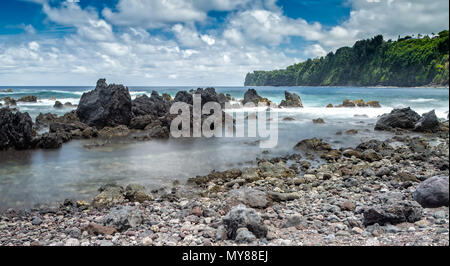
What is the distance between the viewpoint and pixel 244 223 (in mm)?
3834

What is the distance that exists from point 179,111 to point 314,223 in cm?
2019

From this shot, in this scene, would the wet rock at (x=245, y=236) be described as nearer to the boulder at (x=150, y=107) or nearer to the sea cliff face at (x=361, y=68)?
the sea cliff face at (x=361, y=68)

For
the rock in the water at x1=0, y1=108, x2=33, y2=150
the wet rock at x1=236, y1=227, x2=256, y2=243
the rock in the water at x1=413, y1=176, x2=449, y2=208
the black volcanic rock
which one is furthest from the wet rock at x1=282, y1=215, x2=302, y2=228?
the black volcanic rock

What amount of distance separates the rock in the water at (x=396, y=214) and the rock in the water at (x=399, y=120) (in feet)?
54.3

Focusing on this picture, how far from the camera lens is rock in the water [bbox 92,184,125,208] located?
6.80 m

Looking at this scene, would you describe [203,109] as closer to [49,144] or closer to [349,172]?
[49,144]

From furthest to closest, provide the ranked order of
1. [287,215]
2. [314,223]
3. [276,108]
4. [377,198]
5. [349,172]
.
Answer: [276,108], [349,172], [377,198], [287,215], [314,223]

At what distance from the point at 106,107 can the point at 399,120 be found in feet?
63.8

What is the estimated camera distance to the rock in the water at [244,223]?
3838 millimetres

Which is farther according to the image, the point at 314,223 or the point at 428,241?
the point at 314,223
